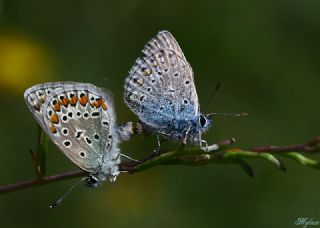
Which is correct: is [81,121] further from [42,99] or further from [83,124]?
[42,99]

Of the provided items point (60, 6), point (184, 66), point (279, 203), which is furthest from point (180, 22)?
point (184, 66)

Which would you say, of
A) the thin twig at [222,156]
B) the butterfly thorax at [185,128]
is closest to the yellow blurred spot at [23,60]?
the butterfly thorax at [185,128]

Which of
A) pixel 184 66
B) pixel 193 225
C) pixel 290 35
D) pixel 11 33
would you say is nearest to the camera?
pixel 184 66

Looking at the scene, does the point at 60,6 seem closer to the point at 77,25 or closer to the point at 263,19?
the point at 77,25

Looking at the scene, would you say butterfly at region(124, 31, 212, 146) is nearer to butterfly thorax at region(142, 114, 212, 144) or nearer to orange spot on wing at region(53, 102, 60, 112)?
butterfly thorax at region(142, 114, 212, 144)

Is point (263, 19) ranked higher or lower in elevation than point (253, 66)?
higher

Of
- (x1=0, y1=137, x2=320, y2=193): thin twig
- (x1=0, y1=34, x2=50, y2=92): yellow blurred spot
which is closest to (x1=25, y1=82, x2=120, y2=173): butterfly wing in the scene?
(x1=0, y1=137, x2=320, y2=193): thin twig

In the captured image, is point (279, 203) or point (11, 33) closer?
point (279, 203)

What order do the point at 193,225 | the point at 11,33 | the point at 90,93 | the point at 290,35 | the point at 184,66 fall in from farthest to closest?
1. the point at 290,35
2. the point at 11,33
3. the point at 193,225
4. the point at 184,66
5. the point at 90,93
